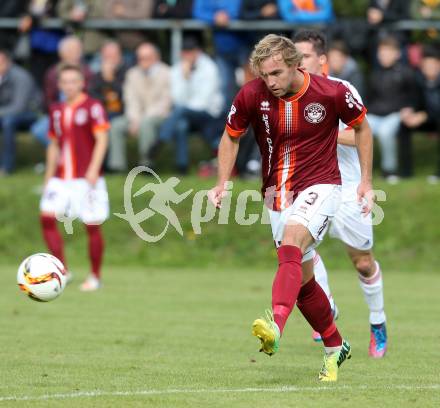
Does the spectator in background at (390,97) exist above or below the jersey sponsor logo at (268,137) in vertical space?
below

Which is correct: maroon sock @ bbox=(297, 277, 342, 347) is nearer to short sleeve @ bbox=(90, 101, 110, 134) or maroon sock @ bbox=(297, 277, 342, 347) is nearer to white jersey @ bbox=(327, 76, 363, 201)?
white jersey @ bbox=(327, 76, 363, 201)

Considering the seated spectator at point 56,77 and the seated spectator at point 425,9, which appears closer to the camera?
the seated spectator at point 56,77

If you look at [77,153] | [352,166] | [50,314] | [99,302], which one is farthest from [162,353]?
[77,153]

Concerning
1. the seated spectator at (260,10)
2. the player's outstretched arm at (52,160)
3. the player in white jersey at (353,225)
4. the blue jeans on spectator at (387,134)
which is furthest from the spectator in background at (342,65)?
the player in white jersey at (353,225)

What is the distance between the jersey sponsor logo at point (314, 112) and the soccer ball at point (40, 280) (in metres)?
2.47

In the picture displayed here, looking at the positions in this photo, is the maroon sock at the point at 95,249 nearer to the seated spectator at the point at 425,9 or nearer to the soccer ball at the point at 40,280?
the soccer ball at the point at 40,280

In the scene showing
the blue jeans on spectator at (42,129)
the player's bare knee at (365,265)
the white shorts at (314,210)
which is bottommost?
the blue jeans on spectator at (42,129)

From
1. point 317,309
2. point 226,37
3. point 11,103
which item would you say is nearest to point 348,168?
point 317,309

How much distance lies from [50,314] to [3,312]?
50cm

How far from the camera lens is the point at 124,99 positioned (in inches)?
759

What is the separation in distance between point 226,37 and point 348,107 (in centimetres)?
1217

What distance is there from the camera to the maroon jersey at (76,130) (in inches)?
557

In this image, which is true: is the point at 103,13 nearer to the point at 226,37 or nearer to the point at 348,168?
the point at 226,37

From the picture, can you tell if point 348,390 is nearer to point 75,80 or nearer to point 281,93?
point 281,93
